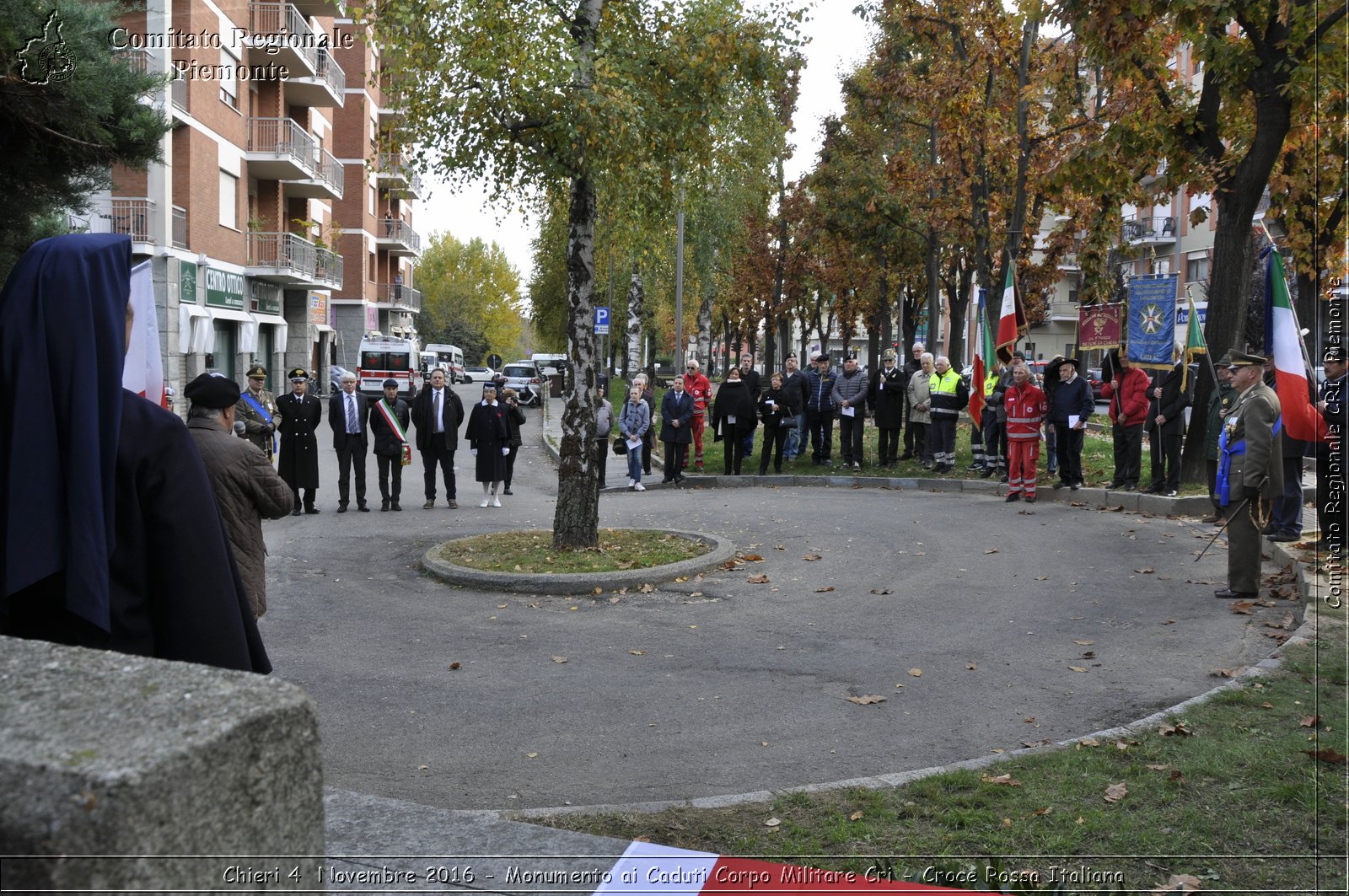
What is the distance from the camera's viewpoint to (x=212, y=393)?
6.04 meters

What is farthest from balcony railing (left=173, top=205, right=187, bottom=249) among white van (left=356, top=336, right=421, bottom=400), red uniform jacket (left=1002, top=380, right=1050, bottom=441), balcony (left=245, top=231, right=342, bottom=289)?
red uniform jacket (left=1002, top=380, right=1050, bottom=441)

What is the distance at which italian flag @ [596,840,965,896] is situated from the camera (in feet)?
11.8

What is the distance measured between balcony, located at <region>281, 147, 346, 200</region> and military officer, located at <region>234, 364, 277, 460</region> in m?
28.2

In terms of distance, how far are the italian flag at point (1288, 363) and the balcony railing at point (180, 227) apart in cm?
2984

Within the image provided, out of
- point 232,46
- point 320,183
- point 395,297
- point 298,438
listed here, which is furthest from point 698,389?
point 395,297

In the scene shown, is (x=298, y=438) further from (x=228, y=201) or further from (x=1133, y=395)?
(x=228, y=201)

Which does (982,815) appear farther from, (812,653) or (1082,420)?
(1082,420)

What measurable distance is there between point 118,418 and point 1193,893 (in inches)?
143

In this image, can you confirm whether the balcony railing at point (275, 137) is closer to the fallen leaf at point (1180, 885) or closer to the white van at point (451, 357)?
the white van at point (451, 357)

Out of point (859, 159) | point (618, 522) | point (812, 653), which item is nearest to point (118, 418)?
point (812, 653)

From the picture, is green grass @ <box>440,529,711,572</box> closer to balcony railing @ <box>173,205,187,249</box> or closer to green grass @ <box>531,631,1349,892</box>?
green grass @ <box>531,631,1349,892</box>

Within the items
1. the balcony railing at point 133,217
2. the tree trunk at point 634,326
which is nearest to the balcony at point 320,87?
the balcony railing at point 133,217

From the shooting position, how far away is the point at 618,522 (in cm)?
1571

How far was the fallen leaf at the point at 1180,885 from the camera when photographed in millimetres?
3898
